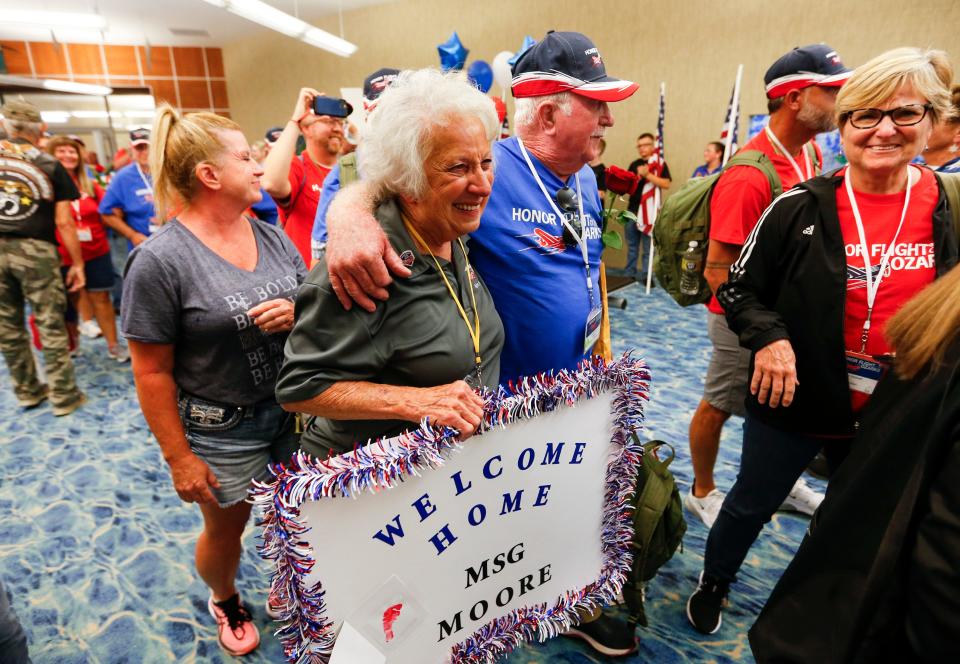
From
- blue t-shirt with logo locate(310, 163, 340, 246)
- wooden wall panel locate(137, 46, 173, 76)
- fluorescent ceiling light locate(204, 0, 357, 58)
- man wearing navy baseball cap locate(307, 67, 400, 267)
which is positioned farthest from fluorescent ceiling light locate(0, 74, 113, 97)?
blue t-shirt with logo locate(310, 163, 340, 246)

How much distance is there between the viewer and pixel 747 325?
1466 mm

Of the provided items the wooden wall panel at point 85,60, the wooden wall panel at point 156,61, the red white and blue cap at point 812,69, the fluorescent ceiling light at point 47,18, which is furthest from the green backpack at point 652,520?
the wooden wall panel at point 85,60

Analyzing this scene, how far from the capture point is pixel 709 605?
1.81 meters

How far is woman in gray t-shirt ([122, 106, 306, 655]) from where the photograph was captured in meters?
1.33

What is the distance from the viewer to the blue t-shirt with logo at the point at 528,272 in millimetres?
1448

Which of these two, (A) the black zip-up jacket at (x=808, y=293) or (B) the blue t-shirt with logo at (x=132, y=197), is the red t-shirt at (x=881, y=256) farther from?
(B) the blue t-shirt with logo at (x=132, y=197)

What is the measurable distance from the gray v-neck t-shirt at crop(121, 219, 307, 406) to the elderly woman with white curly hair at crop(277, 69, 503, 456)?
0.39m

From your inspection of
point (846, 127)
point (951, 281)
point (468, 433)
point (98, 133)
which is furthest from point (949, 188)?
point (98, 133)

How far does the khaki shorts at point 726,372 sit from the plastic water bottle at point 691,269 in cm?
18

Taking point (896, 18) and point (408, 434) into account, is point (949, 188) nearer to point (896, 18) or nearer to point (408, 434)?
point (408, 434)

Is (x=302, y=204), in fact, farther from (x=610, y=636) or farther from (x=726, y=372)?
(x=610, y=636)

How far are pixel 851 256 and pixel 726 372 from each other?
0.84m

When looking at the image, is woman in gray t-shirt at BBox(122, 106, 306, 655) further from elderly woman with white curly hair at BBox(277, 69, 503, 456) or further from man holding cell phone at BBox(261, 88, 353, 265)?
man holding cell phone at BBox(261, 88, 353, 265)

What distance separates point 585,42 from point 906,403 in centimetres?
127
